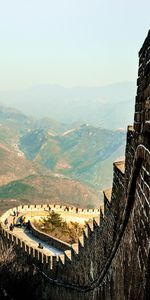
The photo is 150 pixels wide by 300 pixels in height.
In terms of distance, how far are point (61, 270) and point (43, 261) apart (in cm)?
452

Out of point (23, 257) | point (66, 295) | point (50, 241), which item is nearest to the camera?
point (66, 295)

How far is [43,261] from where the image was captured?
764 inches

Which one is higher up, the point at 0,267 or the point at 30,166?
the point at 30,166

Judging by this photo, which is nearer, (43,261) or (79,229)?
(43,261)

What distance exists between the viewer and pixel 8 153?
184 m

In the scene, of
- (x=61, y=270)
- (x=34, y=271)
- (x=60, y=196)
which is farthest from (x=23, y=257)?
(x=60, y=196)

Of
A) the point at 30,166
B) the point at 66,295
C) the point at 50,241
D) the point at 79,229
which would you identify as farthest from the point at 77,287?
the point at 30,166

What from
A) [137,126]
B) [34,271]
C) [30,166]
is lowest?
[34,271]

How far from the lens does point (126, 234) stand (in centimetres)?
577

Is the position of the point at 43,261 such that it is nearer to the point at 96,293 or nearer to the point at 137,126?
the point at 96,293

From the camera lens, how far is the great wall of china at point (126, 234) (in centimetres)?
427

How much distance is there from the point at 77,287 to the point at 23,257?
10852 mm

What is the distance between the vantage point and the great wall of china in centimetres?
427

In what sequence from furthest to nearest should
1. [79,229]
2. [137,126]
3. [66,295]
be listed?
[79,229]
[66,295]
[137,126]
